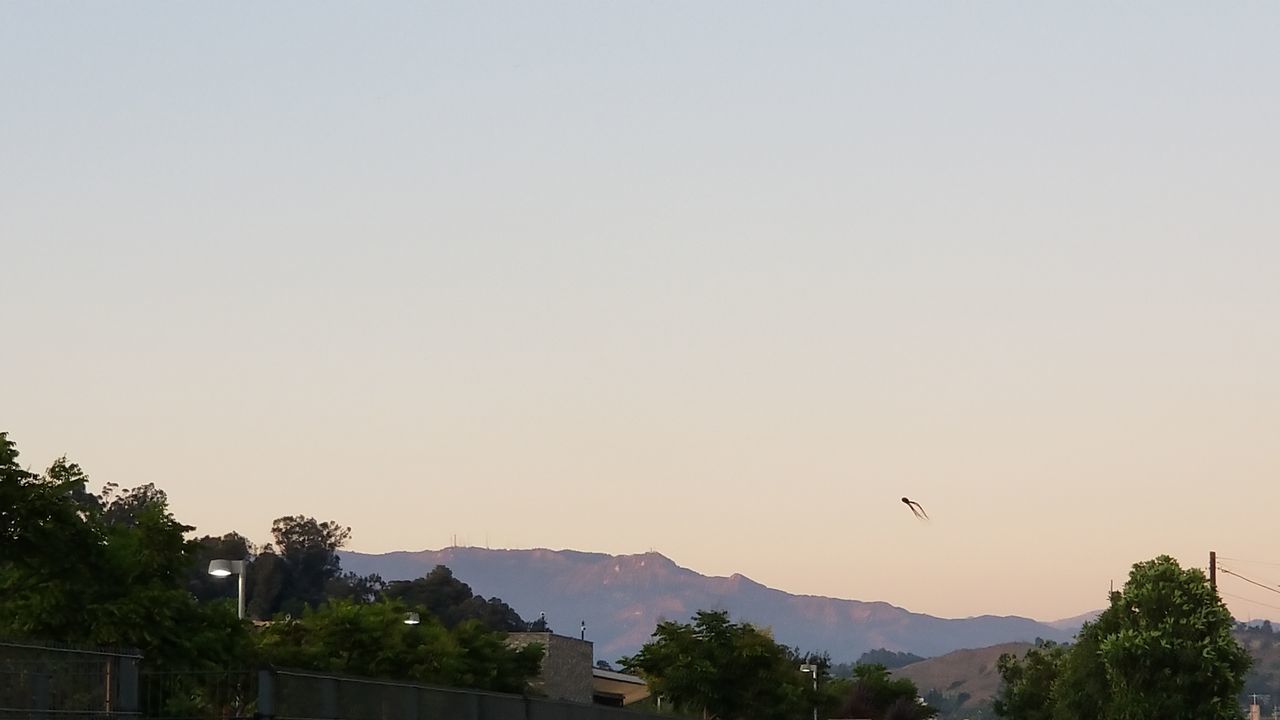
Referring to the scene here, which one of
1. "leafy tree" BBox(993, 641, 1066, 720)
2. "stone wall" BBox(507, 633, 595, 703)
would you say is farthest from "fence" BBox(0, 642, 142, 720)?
"leafy tree" BBox(993, 641, 1066, 720)

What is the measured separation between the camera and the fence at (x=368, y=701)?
1053 inches

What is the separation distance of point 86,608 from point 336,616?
1184 inches

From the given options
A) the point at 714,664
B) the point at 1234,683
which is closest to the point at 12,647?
the point at 1234,683

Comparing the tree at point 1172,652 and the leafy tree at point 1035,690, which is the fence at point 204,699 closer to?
the tree at point 1172,652

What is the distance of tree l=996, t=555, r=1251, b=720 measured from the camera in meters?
69.8

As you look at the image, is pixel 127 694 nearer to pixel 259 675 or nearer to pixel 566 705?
pixel 259 675

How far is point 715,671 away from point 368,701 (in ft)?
224

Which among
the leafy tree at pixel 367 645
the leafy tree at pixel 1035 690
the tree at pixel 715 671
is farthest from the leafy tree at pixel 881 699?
the leafy tree at pixel 367 645

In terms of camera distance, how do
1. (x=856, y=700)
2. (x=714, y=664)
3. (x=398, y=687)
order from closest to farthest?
(x=398, y=687)
(x=714, y=664)
(x=856, y=700)

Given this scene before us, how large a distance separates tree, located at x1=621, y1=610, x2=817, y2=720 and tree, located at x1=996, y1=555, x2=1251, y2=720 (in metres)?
26.8

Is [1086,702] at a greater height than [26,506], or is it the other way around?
[26,506]

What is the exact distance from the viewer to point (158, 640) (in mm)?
51469

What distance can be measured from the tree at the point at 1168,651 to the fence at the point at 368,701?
37.2 m

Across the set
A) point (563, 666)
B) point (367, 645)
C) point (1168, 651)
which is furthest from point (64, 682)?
point (563, 666)
